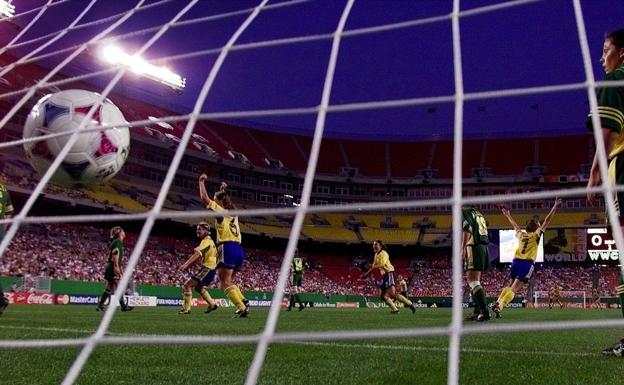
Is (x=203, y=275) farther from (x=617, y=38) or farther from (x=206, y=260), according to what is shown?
(x=617, y=38)

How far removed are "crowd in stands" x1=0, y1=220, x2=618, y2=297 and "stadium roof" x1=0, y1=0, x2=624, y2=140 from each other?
7.78 metres

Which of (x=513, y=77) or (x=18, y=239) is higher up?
(x=513, y=77)

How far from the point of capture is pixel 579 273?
3058cm

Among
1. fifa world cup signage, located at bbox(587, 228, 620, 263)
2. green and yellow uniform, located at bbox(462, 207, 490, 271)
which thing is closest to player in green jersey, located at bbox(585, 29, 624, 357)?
green and yellow uniform, located at bbox(462, 207, 490, 271)

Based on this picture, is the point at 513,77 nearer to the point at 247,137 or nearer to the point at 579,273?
the point at 579,273

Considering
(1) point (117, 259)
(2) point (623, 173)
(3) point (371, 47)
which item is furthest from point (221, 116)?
(3) point (371, 47)

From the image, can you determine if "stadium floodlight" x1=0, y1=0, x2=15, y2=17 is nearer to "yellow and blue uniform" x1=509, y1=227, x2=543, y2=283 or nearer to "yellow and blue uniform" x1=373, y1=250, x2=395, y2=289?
"yellow and blue uniform" x1=373, y1=250, x2=395, y2=289

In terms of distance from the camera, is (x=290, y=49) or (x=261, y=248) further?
(x=290, y=49)

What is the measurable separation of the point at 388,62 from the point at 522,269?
37.1m

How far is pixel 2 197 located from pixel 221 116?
4.40 m

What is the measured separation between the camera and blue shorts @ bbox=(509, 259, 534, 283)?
926 cm

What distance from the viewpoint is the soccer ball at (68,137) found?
329cm

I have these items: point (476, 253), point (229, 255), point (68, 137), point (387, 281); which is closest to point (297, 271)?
point (387, 281)

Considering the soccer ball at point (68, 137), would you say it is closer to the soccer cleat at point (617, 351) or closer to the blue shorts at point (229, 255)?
the soccer cleat at point (617, 351)
